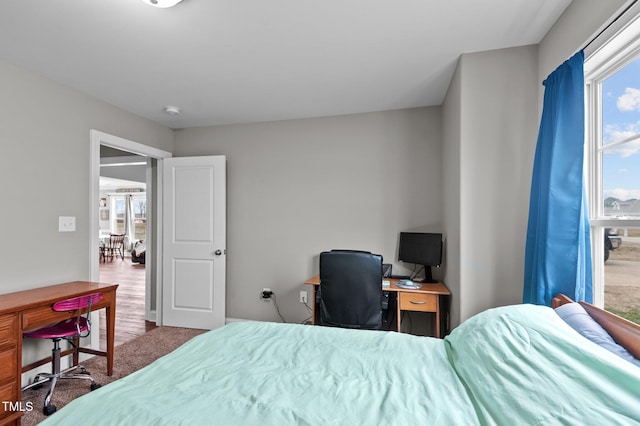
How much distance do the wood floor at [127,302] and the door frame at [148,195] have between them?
0.68 ft

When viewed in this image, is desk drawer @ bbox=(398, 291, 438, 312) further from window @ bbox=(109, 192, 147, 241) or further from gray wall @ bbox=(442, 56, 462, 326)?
window @ bbox=(109, 192, 147, 241)

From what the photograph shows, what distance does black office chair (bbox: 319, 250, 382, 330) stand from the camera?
2414 mm

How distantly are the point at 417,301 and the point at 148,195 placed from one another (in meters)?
3.54

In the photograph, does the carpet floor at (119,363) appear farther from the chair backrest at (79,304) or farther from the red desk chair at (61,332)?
the chair backrest at (79,304)

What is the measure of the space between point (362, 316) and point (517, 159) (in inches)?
63.0

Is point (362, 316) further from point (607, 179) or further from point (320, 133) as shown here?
point (320, 133)

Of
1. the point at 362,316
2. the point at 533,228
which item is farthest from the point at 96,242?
the point at 533,228

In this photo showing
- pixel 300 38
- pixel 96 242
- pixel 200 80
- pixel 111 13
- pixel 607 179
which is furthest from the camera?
pixel 96 242

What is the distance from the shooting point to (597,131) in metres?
1.66

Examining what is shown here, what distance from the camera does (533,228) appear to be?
6.08 feet

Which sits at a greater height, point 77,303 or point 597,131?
point 597,131

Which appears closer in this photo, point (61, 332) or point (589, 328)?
point (589, 328)

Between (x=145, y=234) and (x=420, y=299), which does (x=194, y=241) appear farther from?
(x=420, y=299)

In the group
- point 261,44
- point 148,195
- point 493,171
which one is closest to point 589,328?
point 493,171
